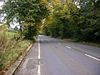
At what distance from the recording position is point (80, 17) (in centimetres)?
4853

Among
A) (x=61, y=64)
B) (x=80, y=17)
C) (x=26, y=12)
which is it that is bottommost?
(x=61, y=64)

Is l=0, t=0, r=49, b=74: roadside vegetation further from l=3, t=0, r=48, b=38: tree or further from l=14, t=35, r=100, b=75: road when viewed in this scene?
l=14, t=35, r=100, b=75: road

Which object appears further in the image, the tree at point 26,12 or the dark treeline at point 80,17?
the tree at point 26,12

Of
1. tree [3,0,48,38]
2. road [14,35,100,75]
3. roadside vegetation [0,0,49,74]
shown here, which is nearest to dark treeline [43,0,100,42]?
roadside vegetation [0,0,49,74]

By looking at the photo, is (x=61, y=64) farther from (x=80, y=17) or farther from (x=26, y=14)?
(x=80, y=17)

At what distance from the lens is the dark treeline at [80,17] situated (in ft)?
137

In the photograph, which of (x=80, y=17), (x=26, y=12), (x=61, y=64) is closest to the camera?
(x=61, y=64)

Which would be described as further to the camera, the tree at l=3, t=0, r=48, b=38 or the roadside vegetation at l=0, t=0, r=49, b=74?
the tree at l=3, t=0, r=48, b=38

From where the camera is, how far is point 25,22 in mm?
45000

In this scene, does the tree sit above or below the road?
above

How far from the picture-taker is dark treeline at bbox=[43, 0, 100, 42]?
41812 millimetres

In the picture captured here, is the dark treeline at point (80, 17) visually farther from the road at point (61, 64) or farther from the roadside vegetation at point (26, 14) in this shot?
the road at point (61, 64)

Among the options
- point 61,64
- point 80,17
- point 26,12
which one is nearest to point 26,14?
point 26,12

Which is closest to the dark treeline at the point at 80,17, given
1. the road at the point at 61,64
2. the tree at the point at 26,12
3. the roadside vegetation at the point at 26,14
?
the roadside vegetation at the point at 26,14
